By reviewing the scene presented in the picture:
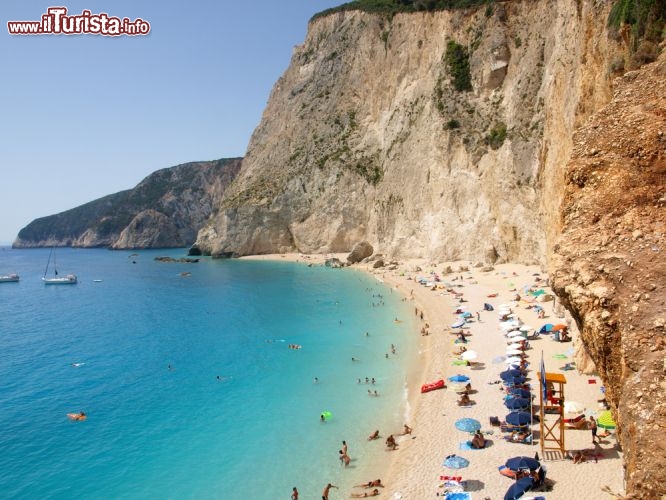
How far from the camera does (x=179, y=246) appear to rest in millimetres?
151000

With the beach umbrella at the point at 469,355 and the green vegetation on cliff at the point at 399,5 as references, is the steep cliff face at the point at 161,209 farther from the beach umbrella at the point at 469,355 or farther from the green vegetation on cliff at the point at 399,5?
the beach umbrella at the point at 469,355

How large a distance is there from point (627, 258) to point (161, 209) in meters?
156

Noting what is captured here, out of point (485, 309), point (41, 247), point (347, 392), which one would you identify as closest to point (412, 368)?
point (347, 392)

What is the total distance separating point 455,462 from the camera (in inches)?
591

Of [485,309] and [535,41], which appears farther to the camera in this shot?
[535,41]

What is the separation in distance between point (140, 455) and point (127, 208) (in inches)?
6386

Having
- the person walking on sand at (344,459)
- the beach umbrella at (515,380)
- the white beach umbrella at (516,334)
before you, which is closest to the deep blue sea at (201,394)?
the person walking on sand at (344,459)

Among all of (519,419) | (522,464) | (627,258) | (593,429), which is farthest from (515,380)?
(627,258)

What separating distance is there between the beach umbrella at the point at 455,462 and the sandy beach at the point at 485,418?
0.14 metres

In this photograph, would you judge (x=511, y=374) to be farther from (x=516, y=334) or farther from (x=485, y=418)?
(x=516, y=334)

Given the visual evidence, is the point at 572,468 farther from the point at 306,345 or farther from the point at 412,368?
the point at 306,345

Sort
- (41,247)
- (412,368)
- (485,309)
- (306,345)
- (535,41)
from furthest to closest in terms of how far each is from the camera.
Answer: (41,247)
(535,41)
(485,309)
(306,345)
(412,368)

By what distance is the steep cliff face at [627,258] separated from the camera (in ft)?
23.7

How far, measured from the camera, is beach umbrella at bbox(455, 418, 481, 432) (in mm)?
17016
